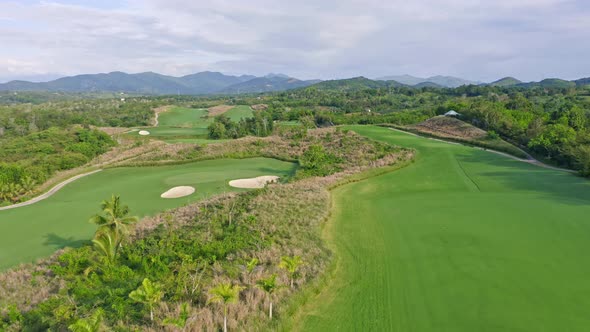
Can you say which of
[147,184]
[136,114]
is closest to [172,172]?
[147,184]

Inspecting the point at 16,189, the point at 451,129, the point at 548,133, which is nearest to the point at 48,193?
the point at 16,189

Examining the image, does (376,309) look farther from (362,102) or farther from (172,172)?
(362,102)

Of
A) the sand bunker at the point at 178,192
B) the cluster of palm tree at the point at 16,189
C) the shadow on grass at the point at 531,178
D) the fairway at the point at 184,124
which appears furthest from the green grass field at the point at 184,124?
the shadow on grass at the point at 531,178

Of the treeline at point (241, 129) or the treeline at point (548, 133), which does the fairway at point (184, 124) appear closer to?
the treeline at point (241, 129)

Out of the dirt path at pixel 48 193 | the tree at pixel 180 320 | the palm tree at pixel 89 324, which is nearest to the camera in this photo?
the palm tree at pixel 89 324

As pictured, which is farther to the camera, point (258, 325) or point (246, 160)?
point (246, 160)

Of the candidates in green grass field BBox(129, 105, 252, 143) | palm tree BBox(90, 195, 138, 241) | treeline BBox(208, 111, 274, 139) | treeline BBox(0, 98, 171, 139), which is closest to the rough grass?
treeline BBox(208, 111, 274, 139)
